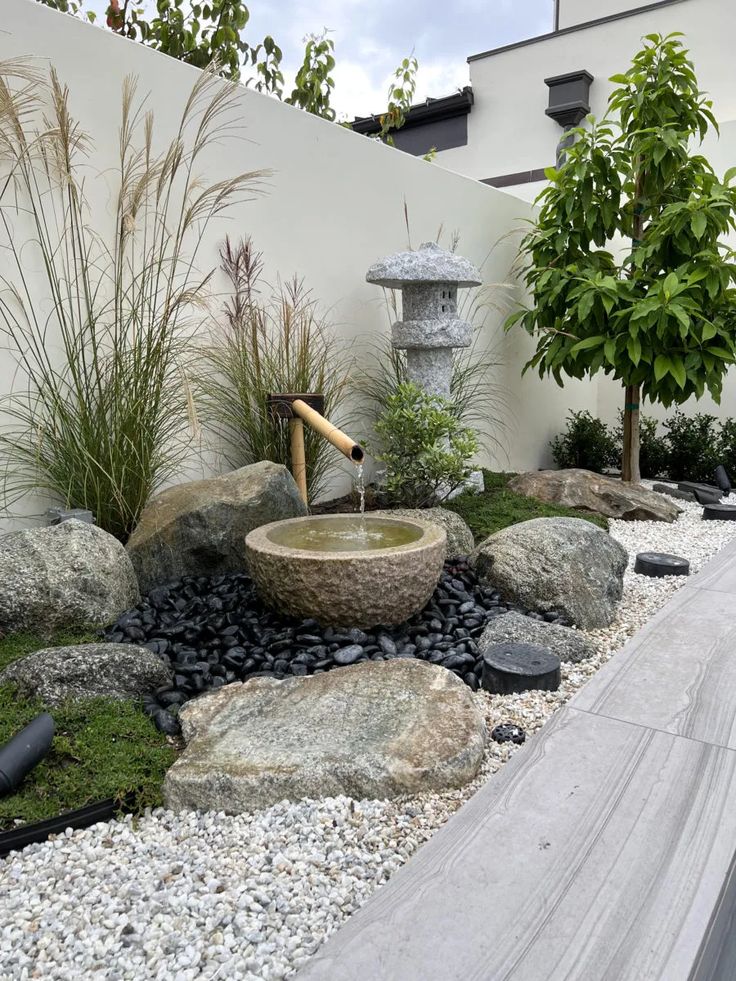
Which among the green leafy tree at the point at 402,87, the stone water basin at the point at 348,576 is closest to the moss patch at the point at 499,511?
the stone water basin at the point at 348,576

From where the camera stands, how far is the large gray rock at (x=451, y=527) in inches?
137

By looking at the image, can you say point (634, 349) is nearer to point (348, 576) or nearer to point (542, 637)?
point (542, 637)

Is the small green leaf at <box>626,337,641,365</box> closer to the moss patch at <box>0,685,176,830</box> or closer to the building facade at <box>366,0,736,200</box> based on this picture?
the building facade at <box>366,0,736,200</box>

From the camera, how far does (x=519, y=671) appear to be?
7.25 feet

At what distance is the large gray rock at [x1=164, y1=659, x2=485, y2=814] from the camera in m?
1.66

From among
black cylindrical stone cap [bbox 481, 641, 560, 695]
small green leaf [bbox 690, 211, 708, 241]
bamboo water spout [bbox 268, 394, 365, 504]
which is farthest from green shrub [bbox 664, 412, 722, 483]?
black cylindrical stone cap [bbox 481, 641, 560, 695]

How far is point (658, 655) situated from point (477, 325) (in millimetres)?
3613

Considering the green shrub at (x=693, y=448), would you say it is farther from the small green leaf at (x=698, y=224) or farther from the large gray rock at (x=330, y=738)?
the large gray rock at (x=330, y=738)

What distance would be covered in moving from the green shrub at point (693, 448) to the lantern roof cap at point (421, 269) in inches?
110

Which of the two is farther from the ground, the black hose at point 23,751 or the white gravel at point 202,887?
the black hose at point 23,751

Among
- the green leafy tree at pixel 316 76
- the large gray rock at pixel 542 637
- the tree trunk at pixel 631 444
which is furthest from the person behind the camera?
the green leafy tree at pixel 316 76

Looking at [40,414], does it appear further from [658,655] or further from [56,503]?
[658,655]

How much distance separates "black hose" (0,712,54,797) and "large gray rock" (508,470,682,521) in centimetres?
354

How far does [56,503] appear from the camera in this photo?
3.19 meters
